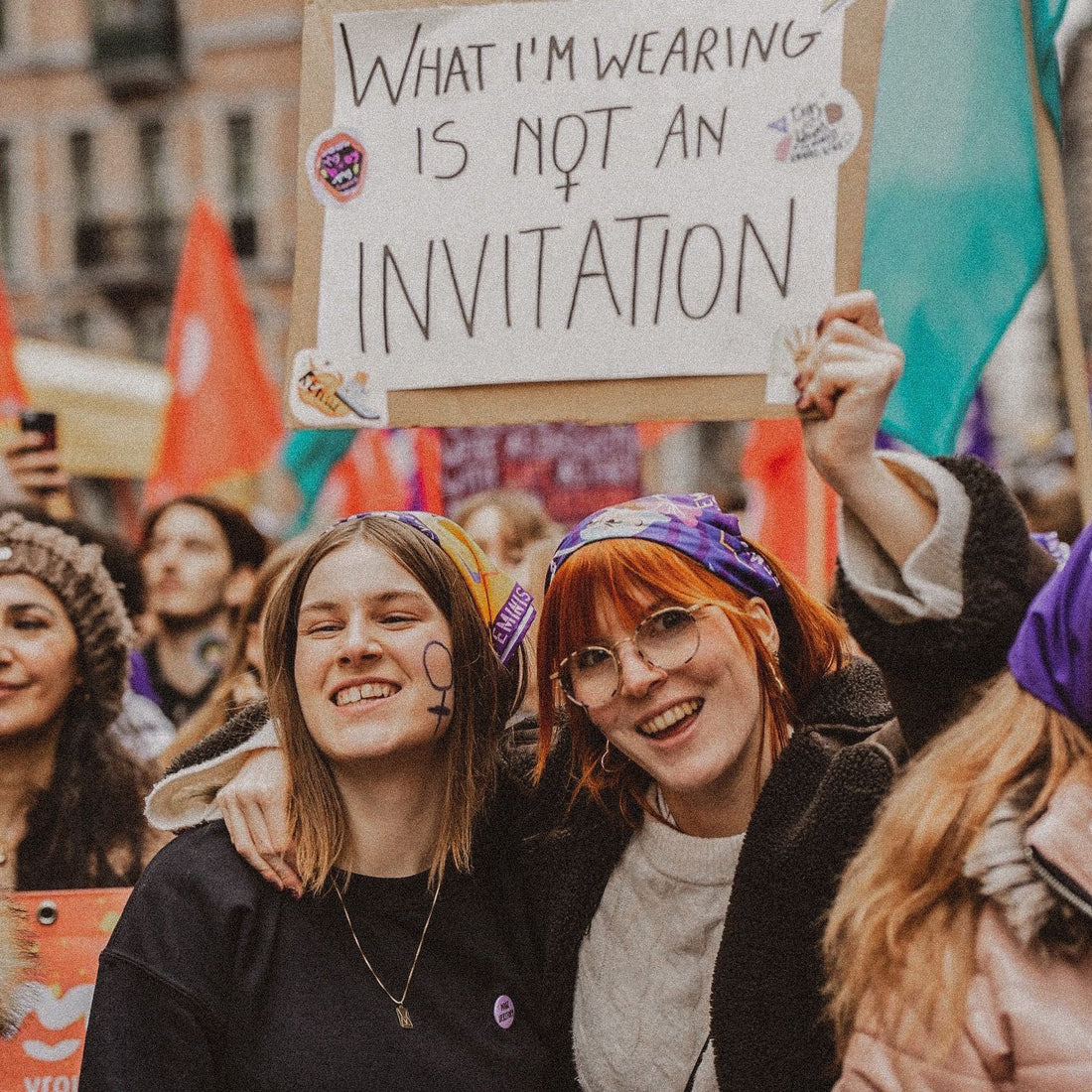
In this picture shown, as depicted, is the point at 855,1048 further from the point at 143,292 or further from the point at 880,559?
the point at 143,292

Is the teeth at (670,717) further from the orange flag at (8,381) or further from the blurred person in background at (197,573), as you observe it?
the orange flag at (8,381)

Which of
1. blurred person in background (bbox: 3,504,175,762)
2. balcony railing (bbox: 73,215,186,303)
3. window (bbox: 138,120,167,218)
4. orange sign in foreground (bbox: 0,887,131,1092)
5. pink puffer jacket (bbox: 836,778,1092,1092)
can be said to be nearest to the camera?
pink puffer jacket (bbox: 836,778,1092,1092)

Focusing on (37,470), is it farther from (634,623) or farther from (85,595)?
(634,623)

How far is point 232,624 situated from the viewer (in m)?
4.75

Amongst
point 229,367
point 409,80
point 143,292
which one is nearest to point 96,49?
point 143,292

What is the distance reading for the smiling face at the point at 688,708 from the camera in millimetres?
2066

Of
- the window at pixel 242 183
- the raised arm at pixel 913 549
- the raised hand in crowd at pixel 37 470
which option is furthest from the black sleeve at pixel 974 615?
the window at pixel 242 183

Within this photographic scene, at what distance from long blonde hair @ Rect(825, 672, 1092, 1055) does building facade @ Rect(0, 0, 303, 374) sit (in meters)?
25.7

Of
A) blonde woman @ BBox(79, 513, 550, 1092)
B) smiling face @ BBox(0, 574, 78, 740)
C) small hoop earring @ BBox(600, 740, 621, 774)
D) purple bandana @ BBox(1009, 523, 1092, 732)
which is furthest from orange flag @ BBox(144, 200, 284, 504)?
purple bandana @ BBox(1009, 523, 1092, 732)

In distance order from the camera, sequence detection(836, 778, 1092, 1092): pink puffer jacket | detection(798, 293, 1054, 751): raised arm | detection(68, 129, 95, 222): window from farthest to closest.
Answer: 1. detection(68, 129, 95, 222): window
2. detection(798, 293, 1054, 751): raised arm
3. detection(836, 778, 1092, 1092): pink puffer jacket

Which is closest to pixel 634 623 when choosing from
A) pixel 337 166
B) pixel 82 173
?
pixel 337 166

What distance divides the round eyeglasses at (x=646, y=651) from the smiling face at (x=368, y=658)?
25 cm

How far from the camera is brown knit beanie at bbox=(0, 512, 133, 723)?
298 centimetres

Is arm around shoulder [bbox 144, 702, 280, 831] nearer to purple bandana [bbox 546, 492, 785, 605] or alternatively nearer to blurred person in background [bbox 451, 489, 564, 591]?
purple bandana [bbox 546, 492, 785, 605]
